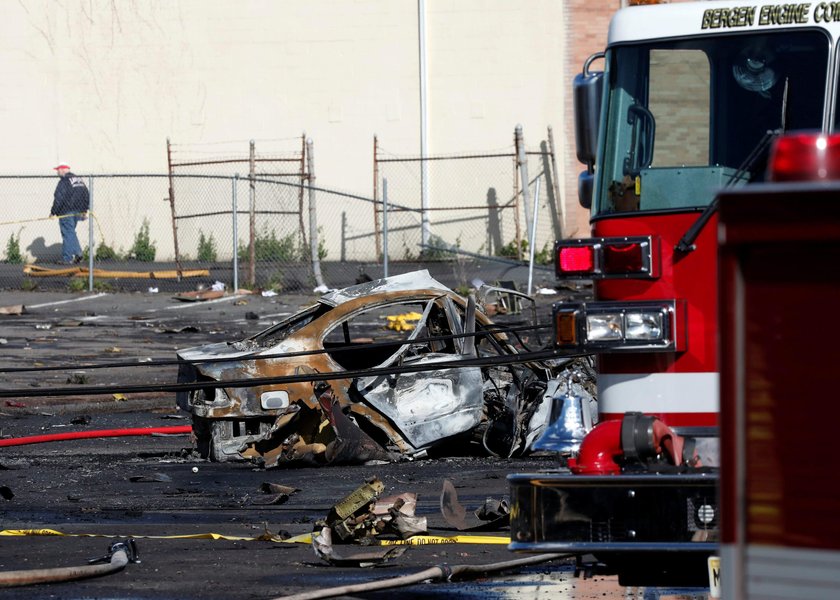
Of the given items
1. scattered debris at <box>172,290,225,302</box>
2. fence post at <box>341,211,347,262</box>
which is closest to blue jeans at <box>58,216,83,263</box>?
scattered debris at <box>172,290,225,302</box>

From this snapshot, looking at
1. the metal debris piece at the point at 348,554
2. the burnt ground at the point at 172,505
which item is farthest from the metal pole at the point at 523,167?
the metal debris piece at the point at 348,554

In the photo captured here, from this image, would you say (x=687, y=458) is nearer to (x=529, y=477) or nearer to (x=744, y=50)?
(x=529, y=477)

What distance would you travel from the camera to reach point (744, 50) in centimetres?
571

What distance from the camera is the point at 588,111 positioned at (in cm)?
602

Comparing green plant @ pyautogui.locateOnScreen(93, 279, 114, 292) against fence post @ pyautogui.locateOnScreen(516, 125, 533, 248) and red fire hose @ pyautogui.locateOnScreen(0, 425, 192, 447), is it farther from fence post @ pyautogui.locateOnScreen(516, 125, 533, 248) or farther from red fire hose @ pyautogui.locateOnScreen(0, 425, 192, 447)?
red fire hose @ pyautogui.locateOnScreen(0, 425, 192, 447)

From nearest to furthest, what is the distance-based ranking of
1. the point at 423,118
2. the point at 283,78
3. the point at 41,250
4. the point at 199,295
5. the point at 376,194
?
the point at 199,295 < the point at 376,194 < the point at 423,118 < the point at 283,78 < the point at 41,250

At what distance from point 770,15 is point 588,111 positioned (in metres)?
0.91

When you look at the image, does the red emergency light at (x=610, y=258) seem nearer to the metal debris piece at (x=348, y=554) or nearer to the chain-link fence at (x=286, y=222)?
the metal debris piece at (x=348, y=554)

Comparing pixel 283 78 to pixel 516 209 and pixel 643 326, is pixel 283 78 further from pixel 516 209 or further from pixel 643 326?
pixel 643 326

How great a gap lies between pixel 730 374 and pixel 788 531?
361mm

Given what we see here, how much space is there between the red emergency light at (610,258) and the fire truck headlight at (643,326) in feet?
0.65

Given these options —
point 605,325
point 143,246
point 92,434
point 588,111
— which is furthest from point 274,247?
point 605,325

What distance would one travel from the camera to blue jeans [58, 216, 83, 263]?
2650 cm

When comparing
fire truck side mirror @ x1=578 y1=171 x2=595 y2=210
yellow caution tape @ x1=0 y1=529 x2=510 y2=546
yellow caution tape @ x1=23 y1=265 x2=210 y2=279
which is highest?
fire truck side mirror @ x1=578 y1=171 x2=595 y2=210
